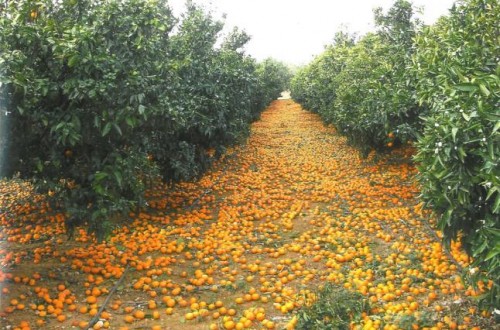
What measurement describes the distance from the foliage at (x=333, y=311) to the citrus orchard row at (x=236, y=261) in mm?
91

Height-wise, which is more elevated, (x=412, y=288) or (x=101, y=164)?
(x=101, y=164)

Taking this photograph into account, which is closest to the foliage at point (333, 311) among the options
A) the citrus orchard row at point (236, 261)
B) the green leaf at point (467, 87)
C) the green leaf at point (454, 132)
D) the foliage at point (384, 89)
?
the citrus orchard row at point (236, 261)

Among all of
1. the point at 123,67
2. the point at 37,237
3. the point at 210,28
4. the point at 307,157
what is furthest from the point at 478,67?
the point at 307,157

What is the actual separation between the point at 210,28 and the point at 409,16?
4934 millimetres

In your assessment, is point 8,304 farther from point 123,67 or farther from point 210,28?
point 210,28

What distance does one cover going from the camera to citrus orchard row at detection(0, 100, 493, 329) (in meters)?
4.63

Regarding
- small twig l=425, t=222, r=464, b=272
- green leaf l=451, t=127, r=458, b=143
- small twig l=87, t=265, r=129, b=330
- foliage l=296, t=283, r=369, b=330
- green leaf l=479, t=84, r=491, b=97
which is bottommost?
small twig l=87, t=265, r=129, b=330

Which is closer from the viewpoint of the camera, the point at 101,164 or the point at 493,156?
the point at 493,156

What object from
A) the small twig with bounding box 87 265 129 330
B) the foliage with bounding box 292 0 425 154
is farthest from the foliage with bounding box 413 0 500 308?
the foliage with bounding box 292 0 425 154

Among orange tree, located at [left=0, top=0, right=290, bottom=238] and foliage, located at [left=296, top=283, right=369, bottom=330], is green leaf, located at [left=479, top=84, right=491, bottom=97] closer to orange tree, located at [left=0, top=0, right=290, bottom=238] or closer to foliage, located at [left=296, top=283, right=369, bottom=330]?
foliage, located at [left=296, top=283, right=369, bottom=330]

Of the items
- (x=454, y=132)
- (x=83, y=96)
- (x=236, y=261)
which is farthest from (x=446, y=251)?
(x=83, y=96)

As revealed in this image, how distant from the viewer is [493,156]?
3.16 metres

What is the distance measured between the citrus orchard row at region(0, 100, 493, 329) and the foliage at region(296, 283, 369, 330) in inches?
3.6

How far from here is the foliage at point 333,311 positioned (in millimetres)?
4195
